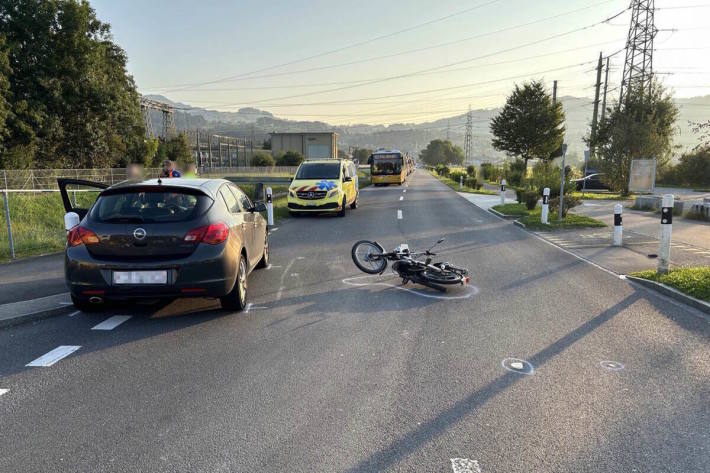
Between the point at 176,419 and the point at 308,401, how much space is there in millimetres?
960

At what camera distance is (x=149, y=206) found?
5.70 metres

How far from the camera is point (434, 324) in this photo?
5.71m

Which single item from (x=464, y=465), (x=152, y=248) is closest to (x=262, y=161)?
(x=152, y=248)

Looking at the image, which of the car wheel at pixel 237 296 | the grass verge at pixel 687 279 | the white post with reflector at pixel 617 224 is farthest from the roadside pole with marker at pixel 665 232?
the car wheel at pixel 237 296

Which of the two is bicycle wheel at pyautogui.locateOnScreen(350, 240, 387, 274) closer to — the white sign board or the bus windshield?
the white sign board

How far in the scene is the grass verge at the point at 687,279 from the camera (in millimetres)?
6680

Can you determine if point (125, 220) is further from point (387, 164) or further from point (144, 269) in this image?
point (387, 164)

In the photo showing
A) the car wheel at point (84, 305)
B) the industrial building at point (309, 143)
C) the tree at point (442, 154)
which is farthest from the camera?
Answer: the tree at point (442, 154)

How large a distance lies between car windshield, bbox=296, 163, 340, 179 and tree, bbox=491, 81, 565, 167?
28.2 m

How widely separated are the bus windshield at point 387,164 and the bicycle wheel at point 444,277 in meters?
33.9

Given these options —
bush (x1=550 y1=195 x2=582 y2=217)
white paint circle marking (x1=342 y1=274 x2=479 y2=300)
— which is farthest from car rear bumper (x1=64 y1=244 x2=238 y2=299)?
bush (x1=550 y1=195 x2=582 y2=217)

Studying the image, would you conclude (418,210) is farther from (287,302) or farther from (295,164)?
(295,164)

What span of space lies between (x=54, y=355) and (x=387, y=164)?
37.1 meters

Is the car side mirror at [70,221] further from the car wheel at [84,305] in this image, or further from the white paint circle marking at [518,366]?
the white paint circle marking at [518,366]
